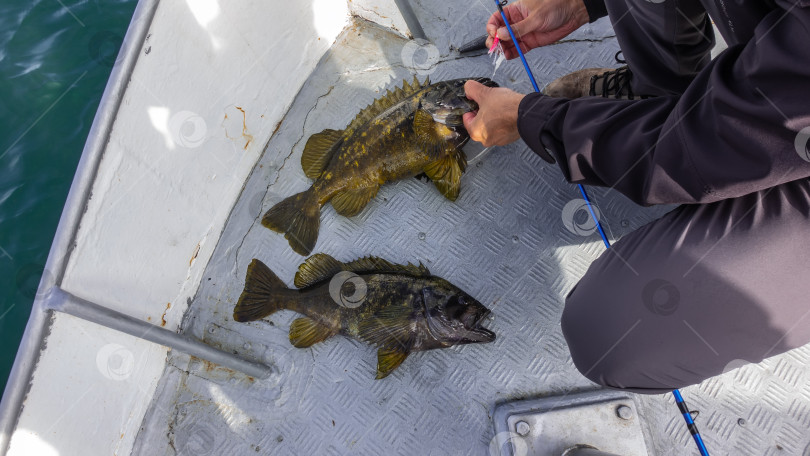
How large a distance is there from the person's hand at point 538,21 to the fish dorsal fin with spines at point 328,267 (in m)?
1.58

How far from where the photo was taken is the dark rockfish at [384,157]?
318cm

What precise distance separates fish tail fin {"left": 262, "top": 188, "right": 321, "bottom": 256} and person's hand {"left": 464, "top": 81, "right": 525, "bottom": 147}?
3.74 feet

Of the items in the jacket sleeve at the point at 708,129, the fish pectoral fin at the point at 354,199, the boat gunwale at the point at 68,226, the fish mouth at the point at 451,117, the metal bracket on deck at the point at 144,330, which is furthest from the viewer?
the fish pectoral fin at the point at 354,199

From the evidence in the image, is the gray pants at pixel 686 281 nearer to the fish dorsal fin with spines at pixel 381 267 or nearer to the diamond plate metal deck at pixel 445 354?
the diamond plate metal deck at pixel 445 354

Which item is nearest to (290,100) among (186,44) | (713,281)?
(186,44)

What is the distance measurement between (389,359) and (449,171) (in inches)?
49.2

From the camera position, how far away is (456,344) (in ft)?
9.87

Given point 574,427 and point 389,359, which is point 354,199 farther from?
point 574,427

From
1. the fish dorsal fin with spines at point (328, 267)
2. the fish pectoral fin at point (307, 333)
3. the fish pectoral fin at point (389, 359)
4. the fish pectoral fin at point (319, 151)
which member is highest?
the fish pectoral fin at point (319, 151)

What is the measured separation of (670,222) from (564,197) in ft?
3.60

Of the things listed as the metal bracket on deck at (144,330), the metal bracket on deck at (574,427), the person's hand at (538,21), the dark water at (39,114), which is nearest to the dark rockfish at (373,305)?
the metal bracket on deck at (144,330)

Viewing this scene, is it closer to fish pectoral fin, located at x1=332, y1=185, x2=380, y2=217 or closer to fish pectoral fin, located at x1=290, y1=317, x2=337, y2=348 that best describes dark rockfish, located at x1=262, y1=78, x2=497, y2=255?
fish pectoral fin, located at x1=332, y1=185, x2=380, y2=217

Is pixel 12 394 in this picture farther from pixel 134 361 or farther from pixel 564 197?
pixel 564 197

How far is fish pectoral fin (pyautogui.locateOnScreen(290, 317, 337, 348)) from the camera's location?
3119mm
